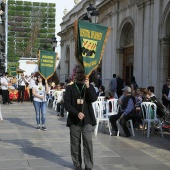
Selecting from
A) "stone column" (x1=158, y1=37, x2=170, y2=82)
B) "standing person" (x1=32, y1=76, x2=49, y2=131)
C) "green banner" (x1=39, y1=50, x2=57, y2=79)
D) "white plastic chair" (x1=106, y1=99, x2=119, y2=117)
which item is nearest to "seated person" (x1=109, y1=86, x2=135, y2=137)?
"white plastic chair" (x1=106, y1=99, x2=119, y2=117)

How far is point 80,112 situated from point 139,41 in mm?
14044

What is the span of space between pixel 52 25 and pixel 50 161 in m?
84.0

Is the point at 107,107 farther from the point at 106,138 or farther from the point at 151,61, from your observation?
the point at 151,61

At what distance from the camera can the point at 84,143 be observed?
6.76 metres

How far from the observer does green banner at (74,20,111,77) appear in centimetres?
768

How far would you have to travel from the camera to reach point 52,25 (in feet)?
295

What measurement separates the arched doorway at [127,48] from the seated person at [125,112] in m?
11.5

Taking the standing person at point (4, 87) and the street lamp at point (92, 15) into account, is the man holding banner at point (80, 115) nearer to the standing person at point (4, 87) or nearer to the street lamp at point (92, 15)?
the street lamp at point (92, 15)

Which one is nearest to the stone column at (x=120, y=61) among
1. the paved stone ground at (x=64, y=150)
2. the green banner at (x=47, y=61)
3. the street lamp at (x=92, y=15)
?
the green banner at (x=47, y=61)

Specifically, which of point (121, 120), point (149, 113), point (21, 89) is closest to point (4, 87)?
point (21, 89)

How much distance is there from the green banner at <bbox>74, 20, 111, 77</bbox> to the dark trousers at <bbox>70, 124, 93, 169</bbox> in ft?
3.89

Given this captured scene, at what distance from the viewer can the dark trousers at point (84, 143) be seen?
6695mm

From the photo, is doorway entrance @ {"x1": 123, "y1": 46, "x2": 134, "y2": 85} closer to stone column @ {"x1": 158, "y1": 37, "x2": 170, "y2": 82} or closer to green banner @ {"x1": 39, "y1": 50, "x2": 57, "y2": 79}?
stone column @ {"x1": 158, "y1": 37, "x2": 170, "y2": 82}

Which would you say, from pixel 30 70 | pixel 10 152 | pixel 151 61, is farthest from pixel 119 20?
pixel 30 70
